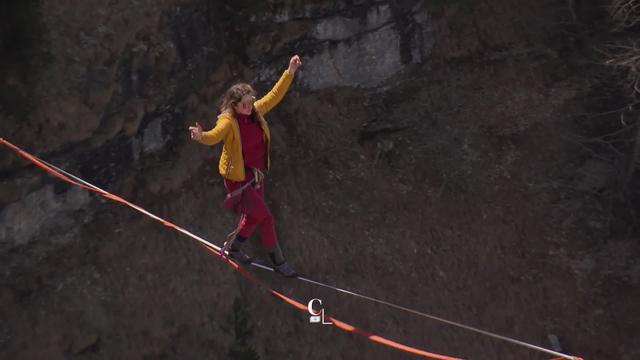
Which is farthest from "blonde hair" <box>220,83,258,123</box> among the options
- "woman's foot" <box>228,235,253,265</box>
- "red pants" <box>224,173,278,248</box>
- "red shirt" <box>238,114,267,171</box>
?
"woman's foot" <box>228,235,253,265</box>

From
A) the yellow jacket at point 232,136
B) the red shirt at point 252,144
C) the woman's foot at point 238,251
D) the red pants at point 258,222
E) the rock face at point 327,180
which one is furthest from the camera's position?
the rock face at point 327,180

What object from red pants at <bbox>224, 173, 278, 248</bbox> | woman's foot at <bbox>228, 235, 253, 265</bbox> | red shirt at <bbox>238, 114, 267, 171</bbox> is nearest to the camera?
red shirt at <bbox>238, 114, 267, 171</bbox>

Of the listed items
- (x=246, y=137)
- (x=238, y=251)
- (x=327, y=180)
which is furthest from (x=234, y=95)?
(x=327, y=180)

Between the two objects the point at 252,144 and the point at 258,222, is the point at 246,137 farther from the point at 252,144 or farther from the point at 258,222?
the point at 258,222

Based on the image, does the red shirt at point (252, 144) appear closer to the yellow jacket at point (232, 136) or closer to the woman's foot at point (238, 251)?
the yellow jacket at point (232, 136)

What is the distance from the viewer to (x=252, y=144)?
7344mm

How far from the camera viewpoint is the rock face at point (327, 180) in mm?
9828

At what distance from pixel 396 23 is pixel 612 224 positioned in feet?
17.4

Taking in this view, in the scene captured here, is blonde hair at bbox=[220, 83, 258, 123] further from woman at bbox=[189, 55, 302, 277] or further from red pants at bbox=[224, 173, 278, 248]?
red pants at bbox=[224, 173, 278, 248]

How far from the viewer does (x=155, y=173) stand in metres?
11.1

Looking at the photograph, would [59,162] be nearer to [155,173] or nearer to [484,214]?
[155,173]

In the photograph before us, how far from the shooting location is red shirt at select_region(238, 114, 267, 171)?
7.21 m

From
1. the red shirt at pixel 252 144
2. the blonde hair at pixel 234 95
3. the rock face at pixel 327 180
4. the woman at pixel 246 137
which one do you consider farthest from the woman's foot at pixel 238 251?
the rock face at pixel 327 180

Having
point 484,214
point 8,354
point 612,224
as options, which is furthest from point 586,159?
point 8,354
